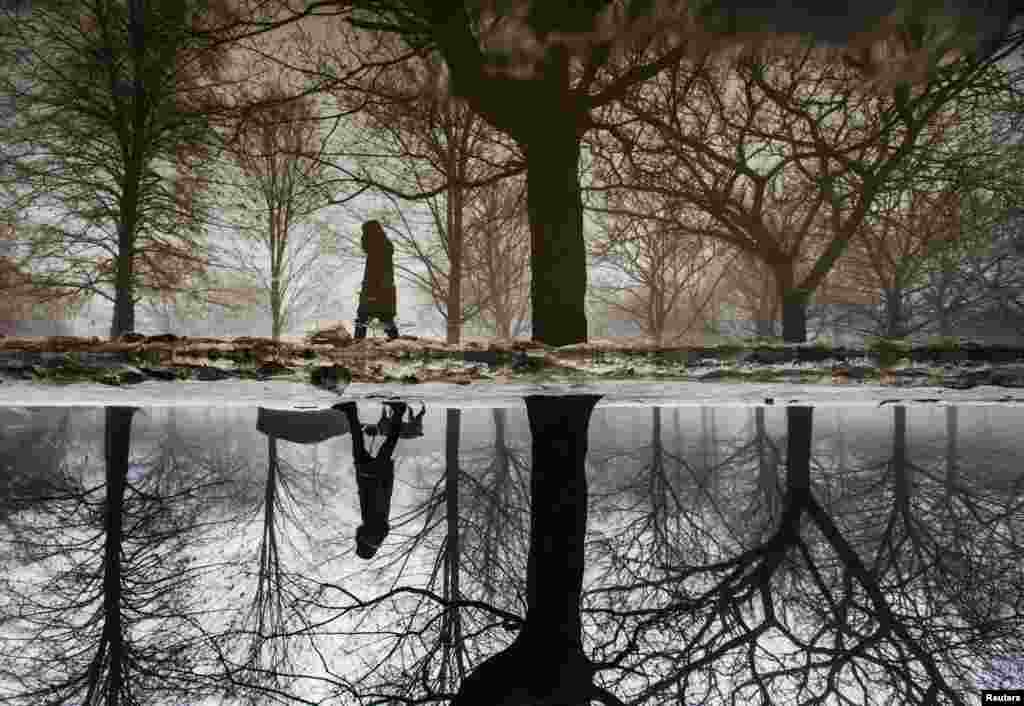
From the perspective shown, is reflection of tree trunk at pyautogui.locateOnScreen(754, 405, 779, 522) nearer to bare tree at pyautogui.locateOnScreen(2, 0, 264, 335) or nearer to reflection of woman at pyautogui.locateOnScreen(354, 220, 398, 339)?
reflection of woman at pyautogui.locateOnScreen(354, 220, 398, 339)

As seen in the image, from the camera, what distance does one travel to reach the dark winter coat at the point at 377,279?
660 cm

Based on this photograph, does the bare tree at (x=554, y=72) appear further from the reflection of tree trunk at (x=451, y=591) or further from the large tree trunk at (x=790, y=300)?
the reflection of tree trunk at (x=451, y=591)

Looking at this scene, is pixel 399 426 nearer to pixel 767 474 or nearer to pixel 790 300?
pixel 767 474

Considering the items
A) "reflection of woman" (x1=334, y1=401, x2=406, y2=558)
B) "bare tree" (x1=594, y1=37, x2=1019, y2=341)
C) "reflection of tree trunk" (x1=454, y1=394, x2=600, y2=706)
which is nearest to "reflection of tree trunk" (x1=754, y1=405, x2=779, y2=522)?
"reflection of tree trunk" (x1=454, y1=394, x2=600, y2=706)

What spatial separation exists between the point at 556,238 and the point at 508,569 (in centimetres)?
444

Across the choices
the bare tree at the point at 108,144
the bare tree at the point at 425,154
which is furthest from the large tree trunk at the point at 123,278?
the bare tree at the point at 425,154

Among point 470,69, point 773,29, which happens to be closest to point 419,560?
point 470,69

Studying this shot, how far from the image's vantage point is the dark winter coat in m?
6.60

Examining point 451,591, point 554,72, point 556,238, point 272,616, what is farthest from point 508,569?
point 554,72

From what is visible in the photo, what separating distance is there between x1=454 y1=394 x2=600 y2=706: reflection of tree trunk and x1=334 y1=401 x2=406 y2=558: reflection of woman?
8.9 inches

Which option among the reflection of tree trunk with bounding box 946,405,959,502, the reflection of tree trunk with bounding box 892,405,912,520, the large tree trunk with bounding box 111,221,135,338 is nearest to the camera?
the reflection of tree trunk with bounding box 892,405,912,520

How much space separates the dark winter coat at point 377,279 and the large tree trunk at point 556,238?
226 centimetres

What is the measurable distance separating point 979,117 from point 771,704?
9.29m

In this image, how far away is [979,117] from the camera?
7273mm
